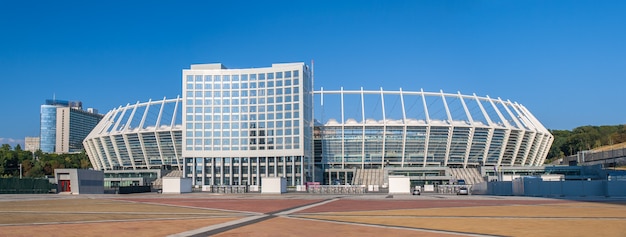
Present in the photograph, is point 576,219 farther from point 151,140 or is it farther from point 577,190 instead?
point 151,140

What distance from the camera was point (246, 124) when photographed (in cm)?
10569

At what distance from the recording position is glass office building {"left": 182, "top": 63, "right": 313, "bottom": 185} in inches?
4087

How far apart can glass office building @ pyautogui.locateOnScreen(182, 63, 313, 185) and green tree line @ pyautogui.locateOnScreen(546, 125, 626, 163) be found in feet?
329

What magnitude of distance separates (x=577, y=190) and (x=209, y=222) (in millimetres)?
39974

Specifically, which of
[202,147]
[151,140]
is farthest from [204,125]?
[151,140]

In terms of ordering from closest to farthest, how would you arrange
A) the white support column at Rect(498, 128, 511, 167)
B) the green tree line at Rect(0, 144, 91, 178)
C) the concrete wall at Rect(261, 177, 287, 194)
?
the concrete wall at Rect(261, 177, 287, 194) < the white support column at Rect(498, 128, 511, 167) < the green tree line at Rect(0, 144, 91, 178)

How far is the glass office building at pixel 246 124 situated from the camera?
103812 millimetres

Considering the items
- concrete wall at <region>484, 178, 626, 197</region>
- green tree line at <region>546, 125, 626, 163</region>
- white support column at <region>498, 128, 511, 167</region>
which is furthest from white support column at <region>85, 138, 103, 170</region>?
green tree line at <region>546, 125, 626, 163</region>

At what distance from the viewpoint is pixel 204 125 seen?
107 m

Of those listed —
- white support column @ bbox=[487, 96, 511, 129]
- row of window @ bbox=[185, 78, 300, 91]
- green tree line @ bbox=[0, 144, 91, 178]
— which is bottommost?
green tree line @ bbox=[0, 144, 91, 178]

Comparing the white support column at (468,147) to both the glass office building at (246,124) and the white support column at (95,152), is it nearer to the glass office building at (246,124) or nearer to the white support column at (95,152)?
the glass office building at (246,124)

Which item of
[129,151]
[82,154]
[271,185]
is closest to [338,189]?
[271,185]

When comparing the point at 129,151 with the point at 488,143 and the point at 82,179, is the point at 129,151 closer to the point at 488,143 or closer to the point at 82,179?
the point at 82,179

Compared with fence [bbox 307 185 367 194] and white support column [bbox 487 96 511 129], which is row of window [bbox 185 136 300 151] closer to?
fence [bbox 307 185 367 194]
